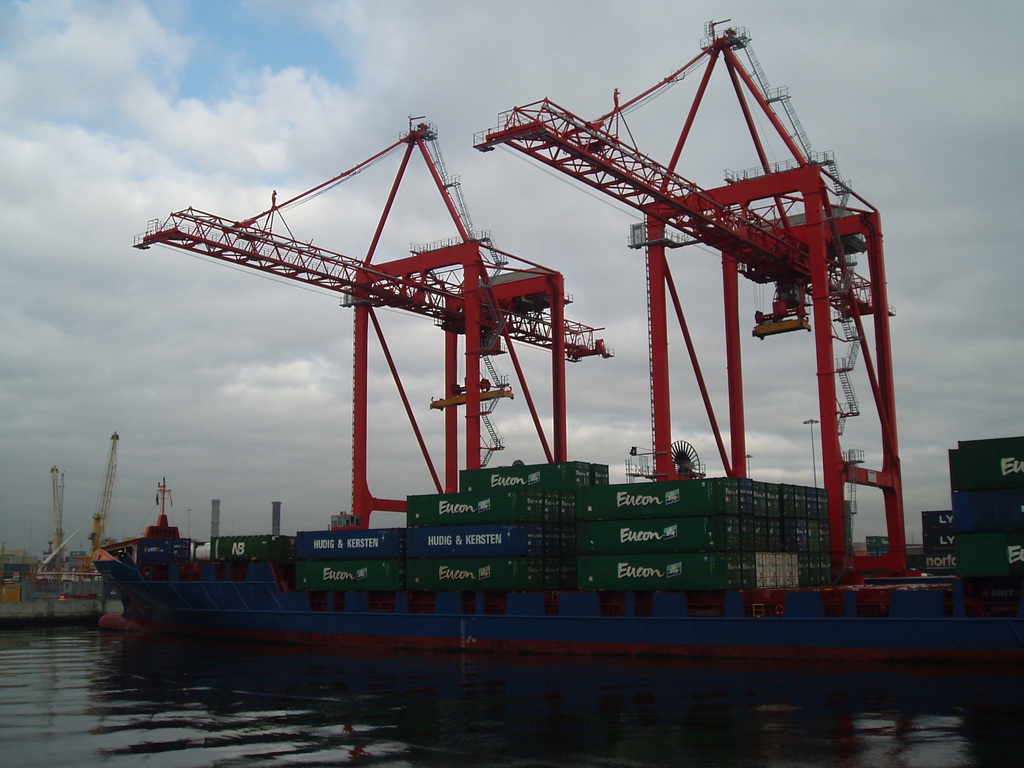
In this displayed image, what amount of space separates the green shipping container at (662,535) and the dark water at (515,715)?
3905mm

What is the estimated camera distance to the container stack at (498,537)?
33031mm

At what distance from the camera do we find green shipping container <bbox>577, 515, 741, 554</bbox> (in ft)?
96.1

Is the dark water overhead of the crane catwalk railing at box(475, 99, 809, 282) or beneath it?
beneath

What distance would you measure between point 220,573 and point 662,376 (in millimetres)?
24063

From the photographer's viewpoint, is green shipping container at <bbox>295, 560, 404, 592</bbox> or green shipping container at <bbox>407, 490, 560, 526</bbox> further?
green shipping container at <bbox>295, 560, 404, 592</bbox>

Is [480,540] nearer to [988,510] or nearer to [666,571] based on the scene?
[666,571]

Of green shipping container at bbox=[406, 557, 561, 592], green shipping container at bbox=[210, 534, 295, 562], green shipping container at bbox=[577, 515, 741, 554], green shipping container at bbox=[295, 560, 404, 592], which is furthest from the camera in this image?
green shipping container at bbox=[210, 534, 295, 562]

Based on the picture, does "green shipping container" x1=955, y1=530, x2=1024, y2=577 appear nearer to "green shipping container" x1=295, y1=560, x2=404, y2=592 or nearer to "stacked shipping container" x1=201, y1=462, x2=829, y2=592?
"stacked shipping container" x1=201, y1=462, x2=829, y2=592

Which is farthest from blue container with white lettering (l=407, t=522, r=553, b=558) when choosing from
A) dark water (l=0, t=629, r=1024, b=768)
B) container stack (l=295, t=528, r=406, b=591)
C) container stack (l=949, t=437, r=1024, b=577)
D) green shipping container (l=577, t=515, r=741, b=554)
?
container stack (l=949, t=437, r=1024, b=577)

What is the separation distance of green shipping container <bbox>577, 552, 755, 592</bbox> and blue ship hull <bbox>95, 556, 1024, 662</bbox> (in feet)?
1.33

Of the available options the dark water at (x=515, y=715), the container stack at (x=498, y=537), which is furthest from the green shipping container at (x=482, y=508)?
the dark water at (x=515, y=715)

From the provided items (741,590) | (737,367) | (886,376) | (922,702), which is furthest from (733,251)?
(922,702)

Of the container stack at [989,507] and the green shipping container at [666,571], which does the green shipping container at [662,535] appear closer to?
the green shipping container at [666,571]

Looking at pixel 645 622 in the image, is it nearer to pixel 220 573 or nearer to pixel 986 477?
pixel 986 477
